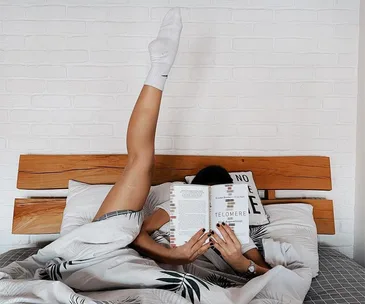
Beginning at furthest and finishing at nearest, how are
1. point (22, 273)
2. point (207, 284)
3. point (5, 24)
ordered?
point (5, 24) → point (22, 273) → point (207, 284)

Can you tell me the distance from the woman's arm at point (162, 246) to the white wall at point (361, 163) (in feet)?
3.07

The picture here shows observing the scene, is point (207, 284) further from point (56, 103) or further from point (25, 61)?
point (25, 61)

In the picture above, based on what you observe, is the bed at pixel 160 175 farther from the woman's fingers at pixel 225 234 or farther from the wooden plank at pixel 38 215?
the woman's fingers at pixel 225 234

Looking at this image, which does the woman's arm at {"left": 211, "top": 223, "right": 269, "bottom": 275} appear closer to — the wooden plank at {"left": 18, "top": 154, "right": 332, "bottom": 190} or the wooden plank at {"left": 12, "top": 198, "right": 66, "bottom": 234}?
the wooden plank at {"left": 18, "top": 154, "right": 332, "bottom": 190}

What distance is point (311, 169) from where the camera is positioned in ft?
6.75

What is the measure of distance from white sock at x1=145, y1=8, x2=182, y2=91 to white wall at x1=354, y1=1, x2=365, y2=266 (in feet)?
3.02

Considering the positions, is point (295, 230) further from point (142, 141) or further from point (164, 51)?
point (164, 51)

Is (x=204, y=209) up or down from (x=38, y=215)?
up

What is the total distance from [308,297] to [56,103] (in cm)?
133

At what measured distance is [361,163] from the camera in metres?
2.05

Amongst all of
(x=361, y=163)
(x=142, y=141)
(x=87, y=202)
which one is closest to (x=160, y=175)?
(x=87, y=202)

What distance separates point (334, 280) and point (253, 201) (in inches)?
17.1

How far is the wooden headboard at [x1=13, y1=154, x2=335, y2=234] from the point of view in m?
1.99

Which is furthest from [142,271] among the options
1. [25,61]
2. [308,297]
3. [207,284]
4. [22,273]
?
[25,61]
